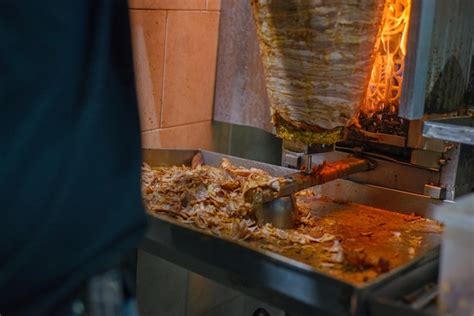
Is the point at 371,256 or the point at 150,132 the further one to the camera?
the point at 150,132

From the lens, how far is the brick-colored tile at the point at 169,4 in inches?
74.5

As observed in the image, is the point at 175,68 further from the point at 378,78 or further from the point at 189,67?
the point at 378,78

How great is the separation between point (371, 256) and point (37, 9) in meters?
0.82

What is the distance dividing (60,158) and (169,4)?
4.09ft

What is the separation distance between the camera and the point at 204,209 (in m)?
1.51

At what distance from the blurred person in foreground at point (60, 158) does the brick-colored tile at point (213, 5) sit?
128cm

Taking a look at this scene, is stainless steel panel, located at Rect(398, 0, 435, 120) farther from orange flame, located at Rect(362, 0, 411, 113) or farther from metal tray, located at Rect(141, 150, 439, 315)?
metal tray, located at Rect(141, 150, 439, 315)

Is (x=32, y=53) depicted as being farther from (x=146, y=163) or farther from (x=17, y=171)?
(x=146, y=163)

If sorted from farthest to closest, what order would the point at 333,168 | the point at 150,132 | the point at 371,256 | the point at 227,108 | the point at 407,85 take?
the point at 227,108 < the point at 150,132 < the point at 333,168 < the point at 407,85 < the point at 371,256

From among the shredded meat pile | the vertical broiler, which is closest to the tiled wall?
the shredded meat pile

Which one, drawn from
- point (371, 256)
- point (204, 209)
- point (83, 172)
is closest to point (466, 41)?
point (371, 256)

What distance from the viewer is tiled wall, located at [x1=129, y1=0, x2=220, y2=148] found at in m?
1.95

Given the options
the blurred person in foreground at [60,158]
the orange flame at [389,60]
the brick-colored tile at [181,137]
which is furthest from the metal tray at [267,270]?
the brick-colored tile at [181,137]

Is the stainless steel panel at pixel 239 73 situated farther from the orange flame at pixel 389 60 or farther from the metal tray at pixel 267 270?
the metal tray at pixel 267 270
